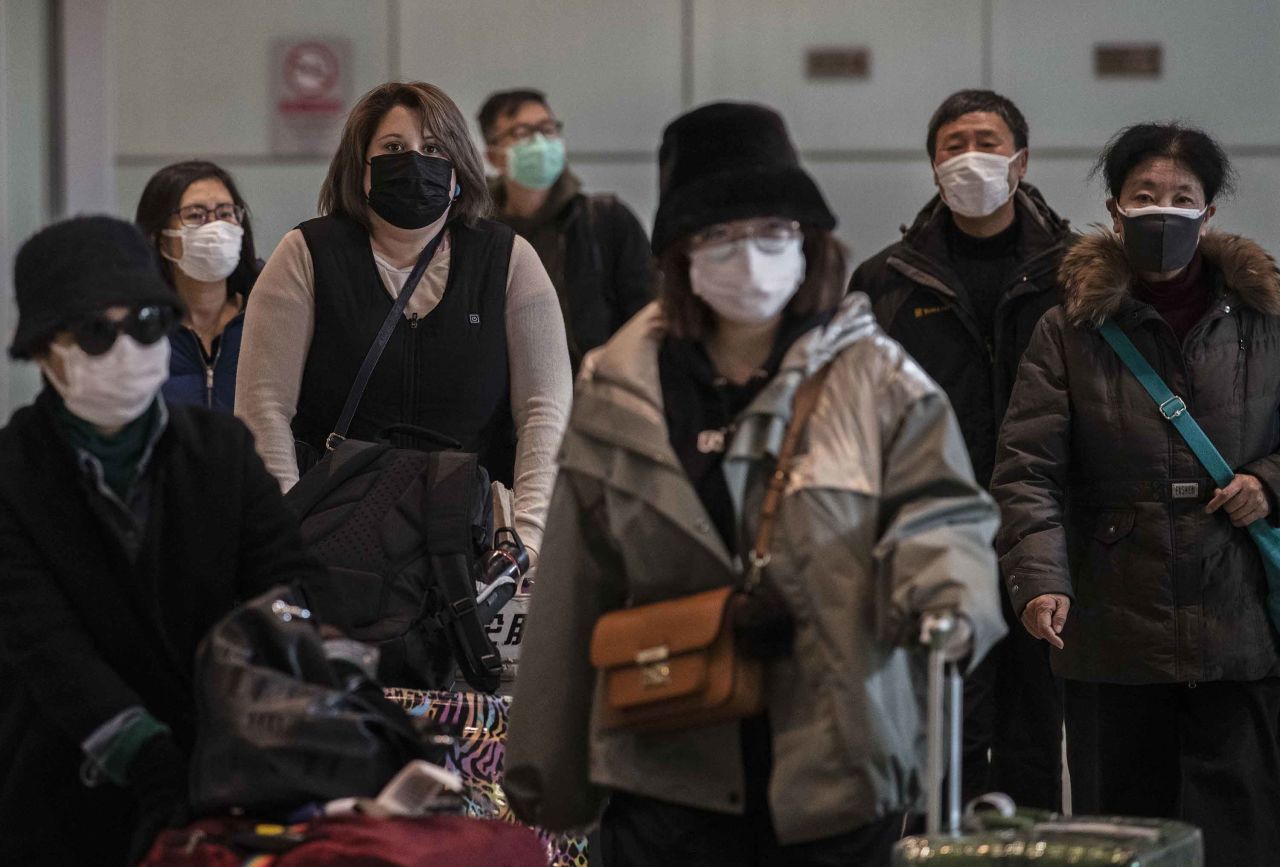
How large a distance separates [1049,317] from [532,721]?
2.12m

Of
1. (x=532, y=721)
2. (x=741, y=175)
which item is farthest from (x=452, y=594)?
(x=741, y=175)

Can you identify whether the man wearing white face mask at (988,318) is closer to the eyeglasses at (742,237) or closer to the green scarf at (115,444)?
the eyeglasses at (742,237)

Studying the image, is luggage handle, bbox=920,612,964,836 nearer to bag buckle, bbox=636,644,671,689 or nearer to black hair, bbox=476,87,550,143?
bag buckle, bbox=636,644,671,689

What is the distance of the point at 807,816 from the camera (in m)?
3.33

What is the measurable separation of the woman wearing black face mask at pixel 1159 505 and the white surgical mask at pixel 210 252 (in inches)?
90.5

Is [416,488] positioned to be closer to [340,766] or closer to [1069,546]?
[340,766]

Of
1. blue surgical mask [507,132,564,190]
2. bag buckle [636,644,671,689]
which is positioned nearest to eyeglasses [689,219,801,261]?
bag buckle [636,644,671,689]

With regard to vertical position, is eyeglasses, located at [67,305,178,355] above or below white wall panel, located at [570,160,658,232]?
below

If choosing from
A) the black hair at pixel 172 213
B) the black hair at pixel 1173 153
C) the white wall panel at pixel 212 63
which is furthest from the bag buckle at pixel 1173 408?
the white wall panel at pixel 212 63

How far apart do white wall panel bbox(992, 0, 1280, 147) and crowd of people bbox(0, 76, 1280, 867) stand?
4550 millimetres

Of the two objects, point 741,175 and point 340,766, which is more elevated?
point 741,175

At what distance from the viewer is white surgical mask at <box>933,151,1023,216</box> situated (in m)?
5.78

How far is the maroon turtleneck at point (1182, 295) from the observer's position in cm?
511

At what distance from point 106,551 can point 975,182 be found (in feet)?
9.68
